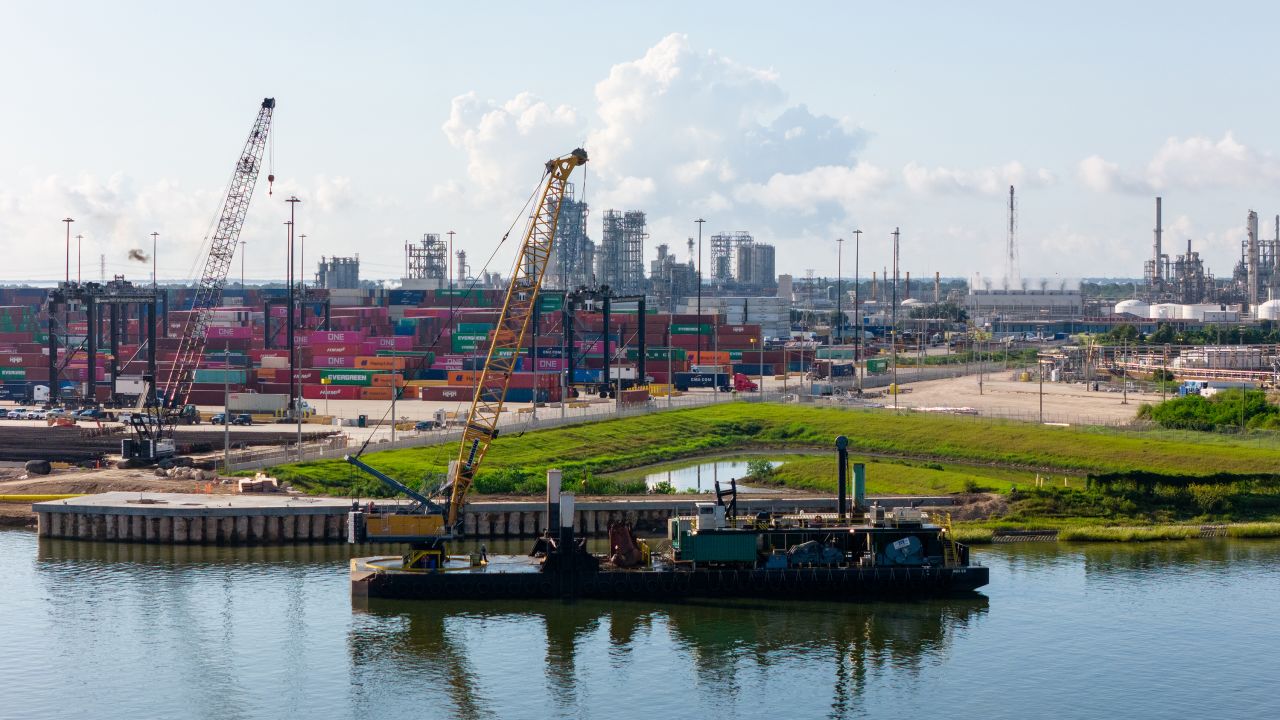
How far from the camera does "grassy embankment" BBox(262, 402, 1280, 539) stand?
69812 millimetres

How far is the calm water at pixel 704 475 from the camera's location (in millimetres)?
81125

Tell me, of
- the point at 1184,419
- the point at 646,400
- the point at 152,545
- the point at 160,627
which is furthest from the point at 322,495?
the point at 1184,419

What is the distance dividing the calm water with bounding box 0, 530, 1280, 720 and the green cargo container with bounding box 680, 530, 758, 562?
1.96m

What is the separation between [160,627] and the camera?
1953 inches

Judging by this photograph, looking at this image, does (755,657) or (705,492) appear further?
(705,492)

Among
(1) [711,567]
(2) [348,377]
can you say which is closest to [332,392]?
(2) [348,377]

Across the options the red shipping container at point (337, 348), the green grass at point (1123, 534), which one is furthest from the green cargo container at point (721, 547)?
the red shipping container at point (337, 348)

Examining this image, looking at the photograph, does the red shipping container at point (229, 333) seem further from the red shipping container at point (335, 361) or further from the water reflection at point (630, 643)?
the water reflection at point (630, 643)

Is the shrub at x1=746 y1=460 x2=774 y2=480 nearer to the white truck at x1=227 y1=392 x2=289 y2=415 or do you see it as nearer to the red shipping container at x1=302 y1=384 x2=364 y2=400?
the white truck at x1=227 y1=392 x2=289 y2=415

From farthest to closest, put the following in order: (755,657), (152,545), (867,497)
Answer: (867,497)
(152,545)
(755,657)

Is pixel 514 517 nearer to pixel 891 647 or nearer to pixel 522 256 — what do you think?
pixel 522 256

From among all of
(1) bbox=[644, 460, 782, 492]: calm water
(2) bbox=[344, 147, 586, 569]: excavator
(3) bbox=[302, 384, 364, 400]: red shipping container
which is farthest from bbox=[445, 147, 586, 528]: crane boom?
(3) bbox=[302, 384, 364, 400]: red shipping container

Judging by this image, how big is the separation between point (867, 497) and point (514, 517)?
1734 cm

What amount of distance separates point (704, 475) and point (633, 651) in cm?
4122
